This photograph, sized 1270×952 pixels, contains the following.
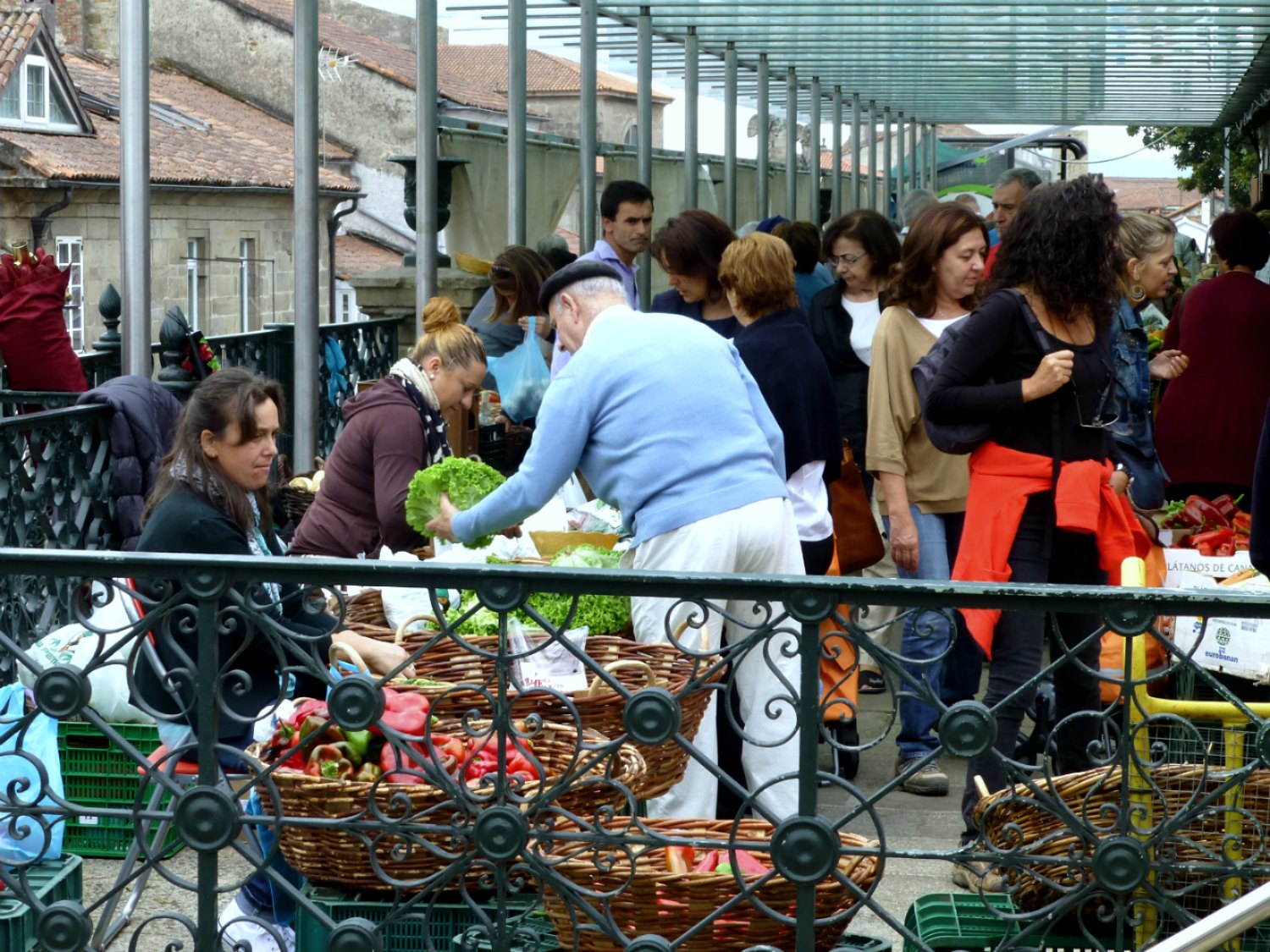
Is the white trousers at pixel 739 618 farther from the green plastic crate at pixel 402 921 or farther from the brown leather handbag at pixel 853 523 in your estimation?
the brown leather handbag at pixel 853 523

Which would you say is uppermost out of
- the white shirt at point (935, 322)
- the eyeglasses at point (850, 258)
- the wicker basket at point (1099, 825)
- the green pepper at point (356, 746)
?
the eyeglasses at point (850, 258)

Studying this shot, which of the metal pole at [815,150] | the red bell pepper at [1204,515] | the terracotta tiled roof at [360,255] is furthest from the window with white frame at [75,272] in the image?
the red bell pepper at [1204,515]

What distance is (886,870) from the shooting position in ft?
17.8

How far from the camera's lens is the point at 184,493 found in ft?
14.8

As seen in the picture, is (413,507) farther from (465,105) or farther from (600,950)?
(465,105)

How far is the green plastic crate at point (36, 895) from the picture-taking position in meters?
3.91

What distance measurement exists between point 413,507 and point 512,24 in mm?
7001

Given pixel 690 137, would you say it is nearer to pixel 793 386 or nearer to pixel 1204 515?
pixel 1204 515

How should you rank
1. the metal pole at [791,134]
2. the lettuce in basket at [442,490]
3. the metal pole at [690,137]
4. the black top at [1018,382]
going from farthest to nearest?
the metal pole at [791,134], the metal pole at [690,137], the lettuce in basket at [442,490], the black top at [1018,382]

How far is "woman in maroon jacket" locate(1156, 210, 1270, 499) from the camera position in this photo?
764 cm

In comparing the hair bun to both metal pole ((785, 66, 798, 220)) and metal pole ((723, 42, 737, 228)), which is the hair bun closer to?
metal pole ((723, 42, 737, 228))

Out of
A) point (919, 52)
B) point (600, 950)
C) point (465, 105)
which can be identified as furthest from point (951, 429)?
point (465, 105)

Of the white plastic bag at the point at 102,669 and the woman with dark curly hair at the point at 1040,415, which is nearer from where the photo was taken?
the woman with dark curly hair at the point at 1040,415

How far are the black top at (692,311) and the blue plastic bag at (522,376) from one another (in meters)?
0.70
